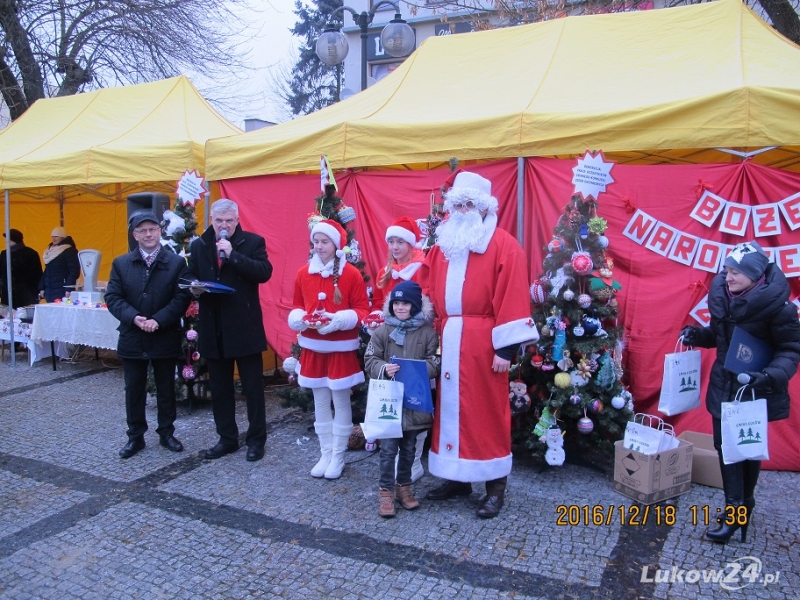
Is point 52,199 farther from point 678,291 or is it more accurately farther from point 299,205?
point 678,291

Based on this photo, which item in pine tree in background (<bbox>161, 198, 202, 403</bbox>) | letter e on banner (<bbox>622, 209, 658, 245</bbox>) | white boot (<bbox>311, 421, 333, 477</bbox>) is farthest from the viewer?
pine tree in background (<bbox>161, 198, 202, 403</bbox>)

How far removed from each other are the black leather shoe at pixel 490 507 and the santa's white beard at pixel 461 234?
1572 mm

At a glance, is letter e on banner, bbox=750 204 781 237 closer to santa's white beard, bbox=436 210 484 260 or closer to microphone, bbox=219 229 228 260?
santa's white beard, bbox=436 210 484 260

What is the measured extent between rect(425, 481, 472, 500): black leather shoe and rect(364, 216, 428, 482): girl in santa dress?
0.83 feet

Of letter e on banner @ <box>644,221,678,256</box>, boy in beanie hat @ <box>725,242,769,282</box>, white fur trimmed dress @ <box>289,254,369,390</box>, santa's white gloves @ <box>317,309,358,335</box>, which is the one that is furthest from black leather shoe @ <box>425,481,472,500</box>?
letter e on banner @ <box>644,221,678,256</box>

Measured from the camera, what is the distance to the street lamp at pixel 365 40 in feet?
29.0

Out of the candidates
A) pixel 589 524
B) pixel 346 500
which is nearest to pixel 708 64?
pixel 589 524

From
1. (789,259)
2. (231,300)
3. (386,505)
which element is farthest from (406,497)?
(789,259)

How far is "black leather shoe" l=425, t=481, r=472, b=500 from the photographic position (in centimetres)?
430

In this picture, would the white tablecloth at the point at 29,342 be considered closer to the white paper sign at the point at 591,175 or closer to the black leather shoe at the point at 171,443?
the black leather shoe at the point at 171,443

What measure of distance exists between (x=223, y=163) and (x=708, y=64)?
4738 millimetres

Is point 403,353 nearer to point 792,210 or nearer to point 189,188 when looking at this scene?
point 792,210

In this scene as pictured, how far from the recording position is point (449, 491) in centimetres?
432

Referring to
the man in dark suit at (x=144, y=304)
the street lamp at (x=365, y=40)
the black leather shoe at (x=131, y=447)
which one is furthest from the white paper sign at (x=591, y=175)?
the street lamp at (x=365, y=40)
